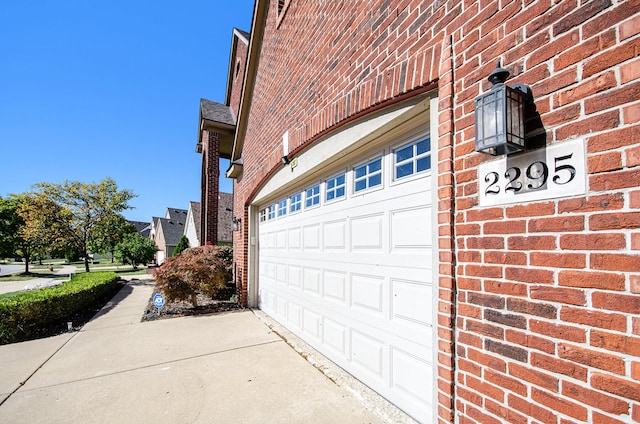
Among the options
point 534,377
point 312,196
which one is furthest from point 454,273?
point 312,196

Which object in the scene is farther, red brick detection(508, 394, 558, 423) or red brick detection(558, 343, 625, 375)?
red brick detection(508, 394, 558, 423)

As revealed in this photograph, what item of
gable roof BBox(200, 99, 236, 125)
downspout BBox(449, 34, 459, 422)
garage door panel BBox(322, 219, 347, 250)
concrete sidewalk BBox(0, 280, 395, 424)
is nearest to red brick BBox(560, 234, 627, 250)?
downspout BBox(449, 34, 459, 422)

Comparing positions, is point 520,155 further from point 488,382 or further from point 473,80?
point 488,382

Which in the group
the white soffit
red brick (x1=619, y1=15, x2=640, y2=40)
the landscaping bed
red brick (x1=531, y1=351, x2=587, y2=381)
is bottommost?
the landscaping bed

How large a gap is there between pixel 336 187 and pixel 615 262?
10.4 ft

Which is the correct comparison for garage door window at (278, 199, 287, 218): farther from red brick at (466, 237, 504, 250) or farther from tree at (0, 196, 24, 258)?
tree at (0, 196, 24, 258)

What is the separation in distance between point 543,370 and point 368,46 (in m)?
3.04

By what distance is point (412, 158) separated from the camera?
2939 mm

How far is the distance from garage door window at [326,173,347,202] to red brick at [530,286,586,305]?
2660 mm

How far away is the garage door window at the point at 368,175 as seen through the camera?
342 centimetres

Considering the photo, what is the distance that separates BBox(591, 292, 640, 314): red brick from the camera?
1312mm

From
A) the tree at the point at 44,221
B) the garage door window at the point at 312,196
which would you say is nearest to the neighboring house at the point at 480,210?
the garage door window at the point at 312,196

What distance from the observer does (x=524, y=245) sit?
172 centimetres

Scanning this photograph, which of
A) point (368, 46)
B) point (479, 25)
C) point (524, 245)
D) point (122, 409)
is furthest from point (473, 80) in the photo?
point (122, 409)
